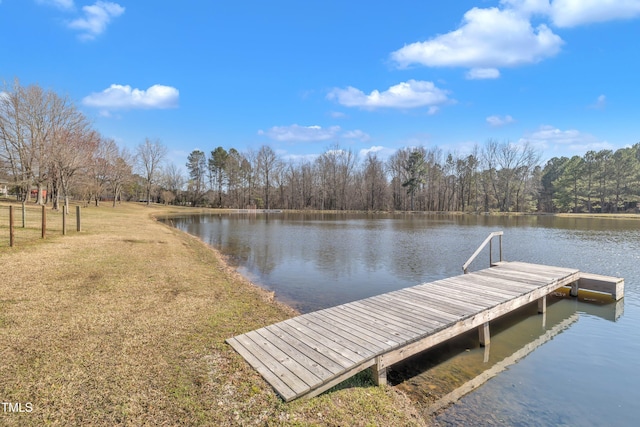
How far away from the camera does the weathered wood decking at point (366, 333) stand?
3.64 metres

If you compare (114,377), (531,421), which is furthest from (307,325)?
(531,421)

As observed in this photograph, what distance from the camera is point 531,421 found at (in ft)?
12.5

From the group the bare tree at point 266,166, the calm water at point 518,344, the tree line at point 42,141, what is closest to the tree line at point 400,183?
the bare tree at point 266,166

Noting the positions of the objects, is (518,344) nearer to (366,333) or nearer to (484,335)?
(484,335)

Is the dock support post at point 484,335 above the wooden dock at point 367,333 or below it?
below

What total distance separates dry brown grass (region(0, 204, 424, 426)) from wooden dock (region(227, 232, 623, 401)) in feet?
0.65

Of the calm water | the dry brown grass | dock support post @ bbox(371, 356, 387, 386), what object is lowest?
the calm water

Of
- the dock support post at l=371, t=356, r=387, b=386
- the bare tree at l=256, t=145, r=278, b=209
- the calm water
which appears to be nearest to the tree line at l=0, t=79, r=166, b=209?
the calm water

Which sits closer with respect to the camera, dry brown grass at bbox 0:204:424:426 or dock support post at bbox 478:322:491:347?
dry brown grass at bbox 0:204:424:426

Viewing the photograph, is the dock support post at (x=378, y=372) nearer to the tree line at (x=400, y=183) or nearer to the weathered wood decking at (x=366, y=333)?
the weathered wood decking at (x=366, y=333)

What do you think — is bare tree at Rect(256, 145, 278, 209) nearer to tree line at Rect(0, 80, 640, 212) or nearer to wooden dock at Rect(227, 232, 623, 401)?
tree line at Rect(0, 80, 640, 212)

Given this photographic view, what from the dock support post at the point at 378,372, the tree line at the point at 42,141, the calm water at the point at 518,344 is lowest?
the calm water at the point at 518,344

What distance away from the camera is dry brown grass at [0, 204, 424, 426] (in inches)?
117

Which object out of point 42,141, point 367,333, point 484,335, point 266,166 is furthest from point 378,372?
point 266,166
